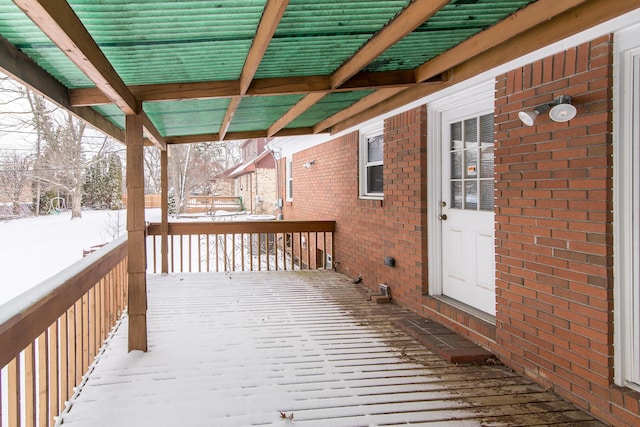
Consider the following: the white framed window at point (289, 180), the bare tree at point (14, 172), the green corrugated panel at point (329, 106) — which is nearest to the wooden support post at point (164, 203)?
the green corrugated panel at point (329, 106)

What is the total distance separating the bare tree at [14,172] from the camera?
16.2 m

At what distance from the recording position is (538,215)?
2.76 metres

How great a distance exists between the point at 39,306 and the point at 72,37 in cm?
134

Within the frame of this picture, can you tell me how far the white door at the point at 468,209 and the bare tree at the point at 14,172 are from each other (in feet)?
56.6

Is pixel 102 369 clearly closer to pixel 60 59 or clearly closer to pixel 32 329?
pixel 32 329

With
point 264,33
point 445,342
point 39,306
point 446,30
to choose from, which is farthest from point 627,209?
point 39,306

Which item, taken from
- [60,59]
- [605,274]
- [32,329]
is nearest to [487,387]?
[605,274]

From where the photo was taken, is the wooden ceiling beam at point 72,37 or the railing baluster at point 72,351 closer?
the wooden ceiling beam at point 72,37

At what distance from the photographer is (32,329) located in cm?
195

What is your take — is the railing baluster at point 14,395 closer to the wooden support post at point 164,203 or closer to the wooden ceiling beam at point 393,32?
the wooden ceiling beam at point 393,32

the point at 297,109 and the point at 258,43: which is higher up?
the point at 297,109

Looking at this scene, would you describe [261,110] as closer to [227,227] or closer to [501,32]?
[227,227]

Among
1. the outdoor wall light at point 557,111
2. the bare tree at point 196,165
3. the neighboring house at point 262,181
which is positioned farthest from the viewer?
the bare tree at point 196,165

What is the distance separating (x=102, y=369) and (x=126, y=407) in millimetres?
762
